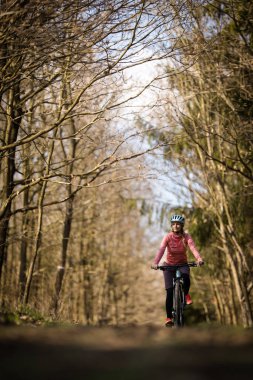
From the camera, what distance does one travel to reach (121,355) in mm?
4180

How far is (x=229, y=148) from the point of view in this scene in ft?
71.3

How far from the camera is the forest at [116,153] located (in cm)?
1142

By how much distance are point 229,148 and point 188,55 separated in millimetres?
8963

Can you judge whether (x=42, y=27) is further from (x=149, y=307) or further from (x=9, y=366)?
(x=149, y=307)

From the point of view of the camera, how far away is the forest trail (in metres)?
3.84

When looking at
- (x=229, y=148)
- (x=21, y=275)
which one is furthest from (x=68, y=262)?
(x=229, y=148)

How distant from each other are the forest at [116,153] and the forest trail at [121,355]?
4637 millimetres

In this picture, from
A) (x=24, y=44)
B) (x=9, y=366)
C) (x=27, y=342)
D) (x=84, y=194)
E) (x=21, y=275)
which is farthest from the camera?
(x=84, y=194)

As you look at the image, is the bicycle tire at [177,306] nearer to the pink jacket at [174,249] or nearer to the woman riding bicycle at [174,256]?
the woman riding bicycle at [174,256]

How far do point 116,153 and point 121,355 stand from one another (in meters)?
12.6

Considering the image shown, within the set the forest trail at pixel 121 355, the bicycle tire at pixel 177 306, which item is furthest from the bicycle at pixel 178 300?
the forest trail at pixel 121 355

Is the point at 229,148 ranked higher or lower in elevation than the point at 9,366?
higher

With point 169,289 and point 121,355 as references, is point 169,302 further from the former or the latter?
point 121,355

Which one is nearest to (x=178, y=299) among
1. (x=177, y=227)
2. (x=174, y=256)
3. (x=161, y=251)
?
(x=174, y=256)
